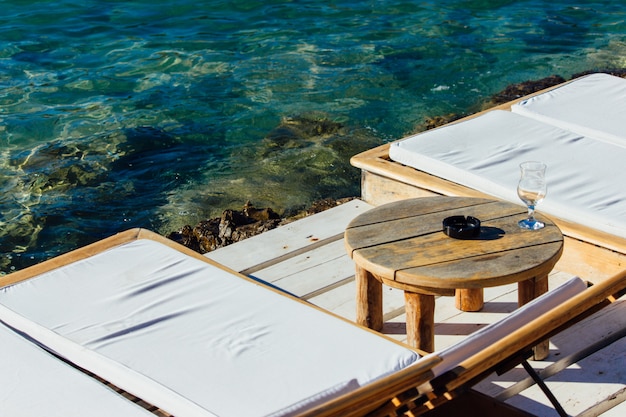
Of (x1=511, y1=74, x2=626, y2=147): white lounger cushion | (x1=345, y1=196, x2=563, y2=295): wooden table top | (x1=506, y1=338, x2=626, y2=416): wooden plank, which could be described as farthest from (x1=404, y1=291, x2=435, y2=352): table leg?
(x1=511, y1=74, x2=626, y2=147): white lounger cushion

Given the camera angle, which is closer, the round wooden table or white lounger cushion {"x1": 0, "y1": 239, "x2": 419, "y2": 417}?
white lounger cushion {"x1": 0, "y1": 239, "x2": 419, "y2": 417}

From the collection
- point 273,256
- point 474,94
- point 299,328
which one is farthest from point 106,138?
point 299,328

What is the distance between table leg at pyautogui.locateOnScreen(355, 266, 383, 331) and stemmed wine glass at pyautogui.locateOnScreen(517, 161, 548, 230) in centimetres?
68

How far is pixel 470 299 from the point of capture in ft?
14.4

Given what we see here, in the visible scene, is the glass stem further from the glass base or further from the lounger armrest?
the lounger armrest

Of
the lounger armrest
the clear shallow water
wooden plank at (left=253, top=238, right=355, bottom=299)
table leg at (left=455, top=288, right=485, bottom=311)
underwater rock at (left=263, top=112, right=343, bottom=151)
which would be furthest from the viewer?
underwater rock at (left=263, top=112, right=343, bottom=151)

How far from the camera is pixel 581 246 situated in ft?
14.5

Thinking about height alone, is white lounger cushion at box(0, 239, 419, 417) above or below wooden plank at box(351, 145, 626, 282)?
above

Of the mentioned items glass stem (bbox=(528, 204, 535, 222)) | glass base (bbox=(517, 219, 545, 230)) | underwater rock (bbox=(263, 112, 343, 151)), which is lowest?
underwater rock (bbox=(263, 112, 343, 151))

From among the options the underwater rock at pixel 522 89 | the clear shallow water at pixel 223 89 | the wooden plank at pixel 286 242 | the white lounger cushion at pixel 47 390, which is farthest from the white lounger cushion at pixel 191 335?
the underwater rock at pixel 522 89

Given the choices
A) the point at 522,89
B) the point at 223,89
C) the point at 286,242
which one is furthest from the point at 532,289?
the point at 223,89

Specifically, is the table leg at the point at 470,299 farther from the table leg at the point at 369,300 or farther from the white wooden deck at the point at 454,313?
the table leg at the point at 369,300

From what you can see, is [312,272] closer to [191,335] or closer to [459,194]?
[459,194]

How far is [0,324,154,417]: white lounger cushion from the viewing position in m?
2.97
